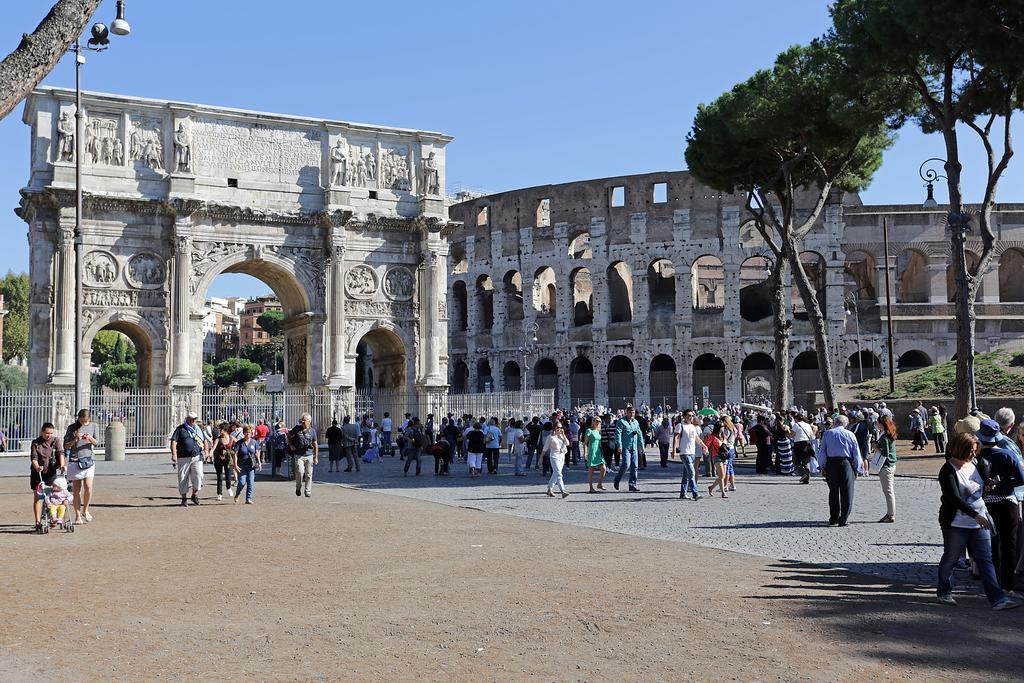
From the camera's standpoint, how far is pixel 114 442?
24203 millimetres

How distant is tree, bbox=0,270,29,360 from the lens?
63562 millimetres

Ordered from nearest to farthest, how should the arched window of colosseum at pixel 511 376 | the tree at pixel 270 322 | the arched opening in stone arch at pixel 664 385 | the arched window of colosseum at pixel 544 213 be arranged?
the arched opening in stone arch at pixel 664 385 → the arched window of colosseum at pixel 544 213 → the arched window of colosseum at pixel 511 376 → the tree at pixel 270 322

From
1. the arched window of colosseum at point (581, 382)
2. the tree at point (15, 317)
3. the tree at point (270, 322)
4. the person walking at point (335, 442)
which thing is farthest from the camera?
the tree at point (270, 322)

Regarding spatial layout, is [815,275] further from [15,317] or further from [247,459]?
[15,317]

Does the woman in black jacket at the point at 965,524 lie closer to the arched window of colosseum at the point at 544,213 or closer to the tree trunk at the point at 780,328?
the tree trunk at the point at 780,328

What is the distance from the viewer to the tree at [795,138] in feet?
69.3

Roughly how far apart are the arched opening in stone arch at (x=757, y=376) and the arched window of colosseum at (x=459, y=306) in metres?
14.9

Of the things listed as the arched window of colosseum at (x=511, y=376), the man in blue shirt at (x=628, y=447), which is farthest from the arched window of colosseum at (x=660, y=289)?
the man in blue shirt at (x=628, y=447)

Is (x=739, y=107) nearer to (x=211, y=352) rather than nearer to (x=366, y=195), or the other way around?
(x=366, y=195)

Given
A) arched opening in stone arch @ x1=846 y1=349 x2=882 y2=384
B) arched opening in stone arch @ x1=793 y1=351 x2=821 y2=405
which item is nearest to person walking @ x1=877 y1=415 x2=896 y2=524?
arched opening in stone arch @ x1=793 y1=351 x2=821 y2=405

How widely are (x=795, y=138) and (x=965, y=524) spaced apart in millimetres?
18860

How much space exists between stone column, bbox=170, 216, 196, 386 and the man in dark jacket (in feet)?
76.4

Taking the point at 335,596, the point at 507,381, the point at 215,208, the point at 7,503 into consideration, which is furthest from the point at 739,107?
the point at 507,381

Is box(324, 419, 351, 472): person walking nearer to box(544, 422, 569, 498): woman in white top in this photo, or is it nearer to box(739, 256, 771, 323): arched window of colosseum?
box(544, 422, 569, 498): woman in white top
